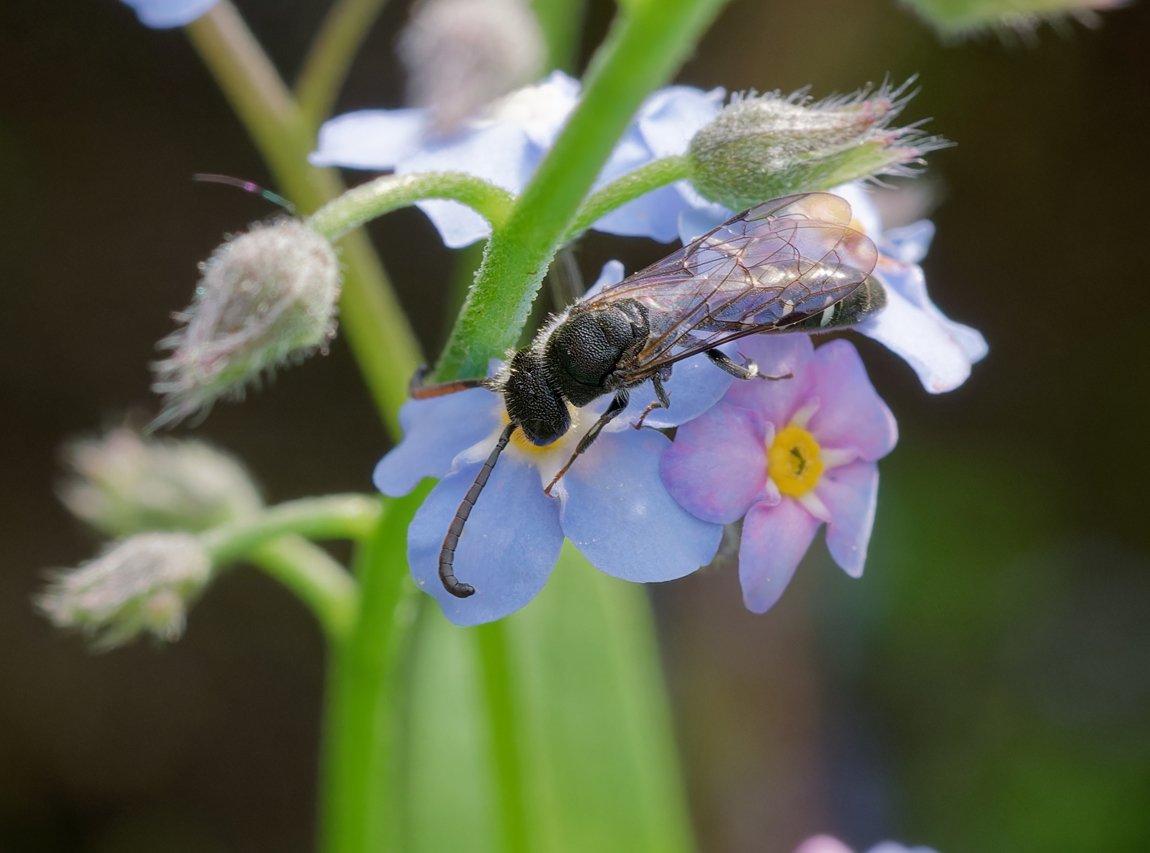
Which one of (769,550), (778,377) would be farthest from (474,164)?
(769,550)

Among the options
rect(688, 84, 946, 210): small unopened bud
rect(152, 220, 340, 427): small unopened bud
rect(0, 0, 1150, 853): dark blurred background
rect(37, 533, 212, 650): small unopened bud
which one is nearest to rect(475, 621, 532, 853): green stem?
A: rect(37, 533, 212, 650): small unopened bud

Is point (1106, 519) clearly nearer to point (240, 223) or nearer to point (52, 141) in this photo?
point (240, 223)

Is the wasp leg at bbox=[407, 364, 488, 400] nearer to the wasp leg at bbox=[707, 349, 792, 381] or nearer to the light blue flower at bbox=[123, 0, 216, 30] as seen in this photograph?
the wasp leg at bbox=[707, 349, 792, 381]

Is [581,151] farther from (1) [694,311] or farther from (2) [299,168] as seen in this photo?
(2) [299,168]

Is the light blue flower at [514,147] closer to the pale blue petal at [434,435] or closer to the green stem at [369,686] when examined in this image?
the pale blue petal at [434,435]

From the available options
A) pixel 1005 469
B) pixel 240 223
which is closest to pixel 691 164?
pixel 240 223

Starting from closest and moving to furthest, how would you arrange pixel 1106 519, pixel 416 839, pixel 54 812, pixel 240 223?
1. pixel 416 839
2. pixel 54 812
3. pixel 240 223
4. pixel 1106 519
